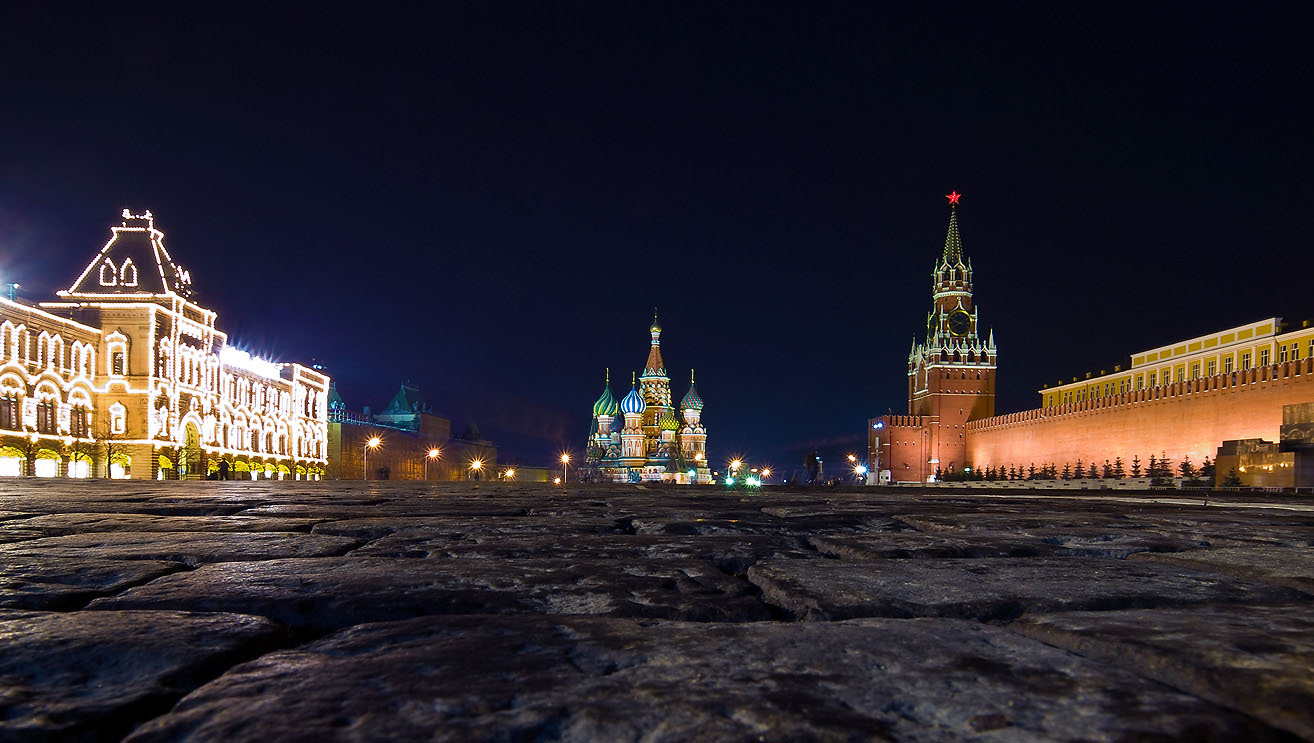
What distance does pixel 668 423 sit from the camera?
102500 mm

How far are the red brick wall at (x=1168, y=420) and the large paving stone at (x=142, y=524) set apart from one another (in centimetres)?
3640

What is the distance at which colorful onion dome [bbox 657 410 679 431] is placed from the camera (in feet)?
334

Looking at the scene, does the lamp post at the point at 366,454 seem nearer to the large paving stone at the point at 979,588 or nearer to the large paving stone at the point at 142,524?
the large paving stone at the point at 142,524

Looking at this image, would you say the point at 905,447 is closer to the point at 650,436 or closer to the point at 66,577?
the point at 650,436

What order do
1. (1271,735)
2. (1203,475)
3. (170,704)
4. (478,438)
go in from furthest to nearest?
(478,438) < (1203,475) < (170,704) < (1271,735)

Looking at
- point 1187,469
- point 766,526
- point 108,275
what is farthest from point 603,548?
point 108,275

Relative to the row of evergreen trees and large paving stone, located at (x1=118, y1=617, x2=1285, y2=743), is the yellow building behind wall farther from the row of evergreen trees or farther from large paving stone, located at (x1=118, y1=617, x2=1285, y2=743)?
large paving stone, located at (x1=118, y1=617, x2=1285, y2=743)

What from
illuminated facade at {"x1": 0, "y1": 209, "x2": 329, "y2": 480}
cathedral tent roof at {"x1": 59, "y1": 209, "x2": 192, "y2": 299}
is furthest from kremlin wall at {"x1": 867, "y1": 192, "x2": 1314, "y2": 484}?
cathedral tent roof at {"x1": 59, "y1": 209, "x2": 192, "y2": 299}

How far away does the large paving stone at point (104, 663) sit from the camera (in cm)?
85

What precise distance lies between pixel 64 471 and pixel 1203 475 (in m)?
42.9

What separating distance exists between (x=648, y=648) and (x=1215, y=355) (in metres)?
58.6

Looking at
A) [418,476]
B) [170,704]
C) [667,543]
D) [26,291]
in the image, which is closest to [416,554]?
[667,543]

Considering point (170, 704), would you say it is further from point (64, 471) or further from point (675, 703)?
point (64, 471)

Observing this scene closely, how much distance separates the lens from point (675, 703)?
85 centimetres
